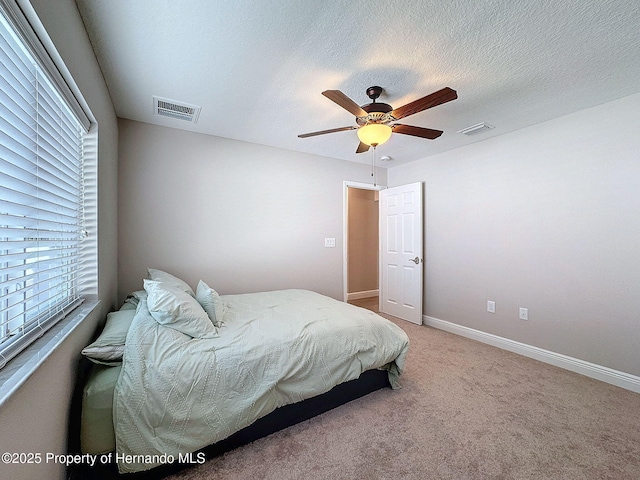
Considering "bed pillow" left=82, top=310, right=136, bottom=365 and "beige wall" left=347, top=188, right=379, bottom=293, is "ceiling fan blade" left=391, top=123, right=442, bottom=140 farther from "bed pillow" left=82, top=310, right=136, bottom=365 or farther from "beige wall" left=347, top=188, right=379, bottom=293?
"beige wall" left=347, top=188, right=379, bottom=293

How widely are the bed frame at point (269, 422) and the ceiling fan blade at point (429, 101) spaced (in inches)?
79.3

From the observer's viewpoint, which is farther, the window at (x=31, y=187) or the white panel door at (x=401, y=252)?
the white panel door at (x=401, y=252)

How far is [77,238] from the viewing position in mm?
1600

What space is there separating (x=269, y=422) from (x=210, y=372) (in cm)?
56

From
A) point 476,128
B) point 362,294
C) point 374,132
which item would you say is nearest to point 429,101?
point 374,132

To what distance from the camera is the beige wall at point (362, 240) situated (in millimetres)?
5699

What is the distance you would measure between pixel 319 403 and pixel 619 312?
271 cm

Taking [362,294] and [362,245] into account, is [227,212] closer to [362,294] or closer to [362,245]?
[362,245]

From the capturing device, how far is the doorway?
5676mm

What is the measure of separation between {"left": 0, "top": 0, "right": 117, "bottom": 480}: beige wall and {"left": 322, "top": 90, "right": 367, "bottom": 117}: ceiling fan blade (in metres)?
1.30

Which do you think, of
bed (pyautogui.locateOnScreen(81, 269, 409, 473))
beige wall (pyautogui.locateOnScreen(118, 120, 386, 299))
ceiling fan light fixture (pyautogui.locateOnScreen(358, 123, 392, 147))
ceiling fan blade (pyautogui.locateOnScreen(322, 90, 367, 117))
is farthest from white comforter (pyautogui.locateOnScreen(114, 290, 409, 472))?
ceiling fan blade (pyautogui.locateOnScreen(322, 90, 367, 117))

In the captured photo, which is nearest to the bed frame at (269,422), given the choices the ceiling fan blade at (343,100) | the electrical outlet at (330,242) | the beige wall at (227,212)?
the beige wall at (227,212)

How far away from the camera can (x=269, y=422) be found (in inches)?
67.0

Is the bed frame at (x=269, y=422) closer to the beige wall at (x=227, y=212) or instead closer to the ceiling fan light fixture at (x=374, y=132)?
the beige wall at (x=227, y=212)
